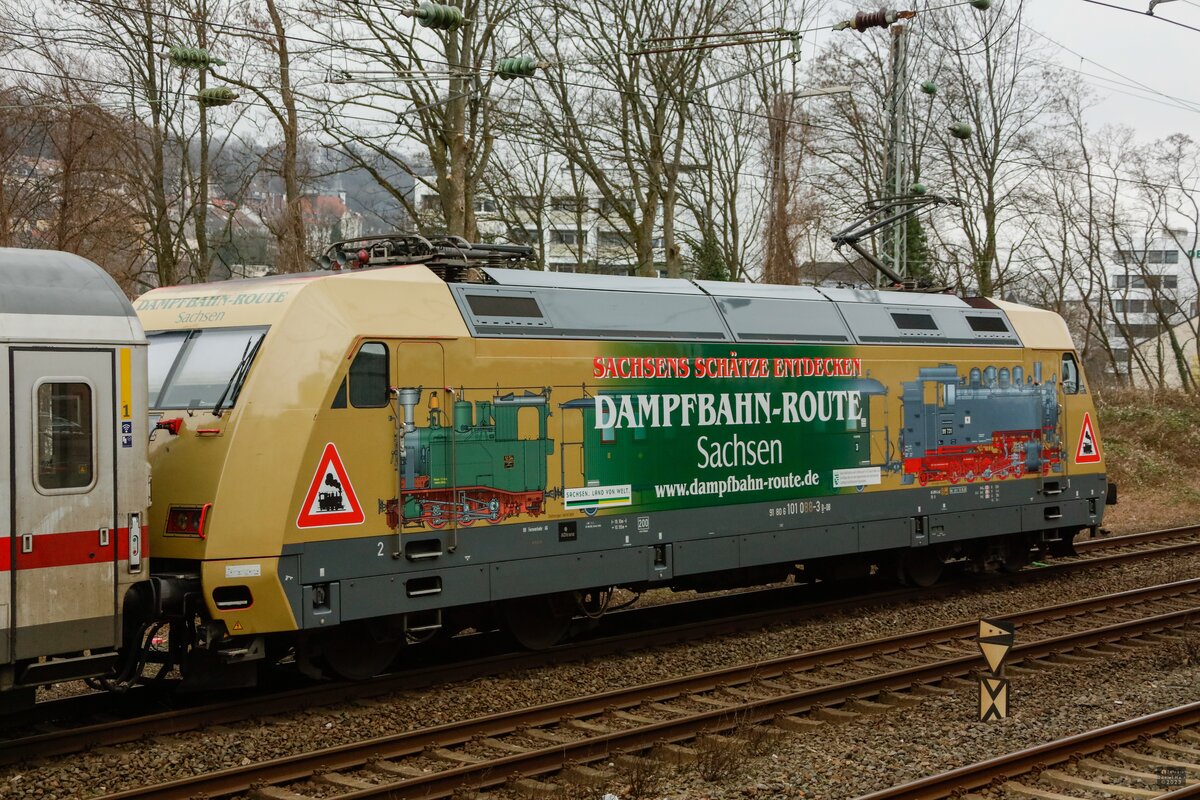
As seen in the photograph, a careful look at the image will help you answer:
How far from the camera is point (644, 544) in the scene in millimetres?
11773

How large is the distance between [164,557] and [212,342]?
1.77 m

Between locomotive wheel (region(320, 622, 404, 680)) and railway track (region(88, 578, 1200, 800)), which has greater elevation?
locomotive wheel (region(320, 622, 404, 680))

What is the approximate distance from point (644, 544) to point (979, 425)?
5.61 m

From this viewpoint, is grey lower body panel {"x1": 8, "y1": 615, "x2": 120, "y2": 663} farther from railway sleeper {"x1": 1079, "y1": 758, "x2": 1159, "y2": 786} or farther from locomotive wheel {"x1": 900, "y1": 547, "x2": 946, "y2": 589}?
locomotive wheel {"x1": 900, "y1": 547, "x2": 946, "y2": 589}

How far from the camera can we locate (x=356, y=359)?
9.73 m

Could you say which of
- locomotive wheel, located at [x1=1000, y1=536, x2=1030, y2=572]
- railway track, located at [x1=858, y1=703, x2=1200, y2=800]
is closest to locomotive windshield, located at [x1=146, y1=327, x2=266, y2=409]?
railway track, located at [x1=858, y1=703, x2=1200, y2=800]

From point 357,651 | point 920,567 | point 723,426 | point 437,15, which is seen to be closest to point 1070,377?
point 920,567

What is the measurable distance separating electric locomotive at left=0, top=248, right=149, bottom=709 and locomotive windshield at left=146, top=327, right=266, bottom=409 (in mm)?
922

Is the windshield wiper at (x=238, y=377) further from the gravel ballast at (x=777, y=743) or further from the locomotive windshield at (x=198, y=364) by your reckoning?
the gravel ballast at (x=777, y=743)

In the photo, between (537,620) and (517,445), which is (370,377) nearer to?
(517,445)

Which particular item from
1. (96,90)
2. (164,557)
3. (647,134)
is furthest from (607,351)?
(647,134)

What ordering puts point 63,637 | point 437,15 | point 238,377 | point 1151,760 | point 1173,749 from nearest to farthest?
point 63,637 → point 1151,760 → point 1173,749 → point 238,377 → point 437,15

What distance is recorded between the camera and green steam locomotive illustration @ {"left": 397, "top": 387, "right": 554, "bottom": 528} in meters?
10.1

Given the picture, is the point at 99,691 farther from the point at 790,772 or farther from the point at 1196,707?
the point at 1196,707
